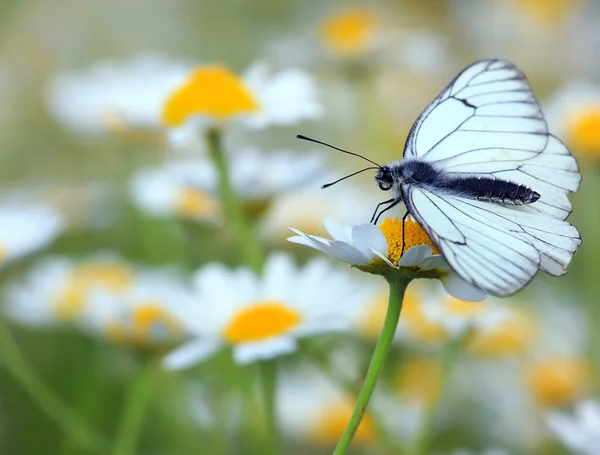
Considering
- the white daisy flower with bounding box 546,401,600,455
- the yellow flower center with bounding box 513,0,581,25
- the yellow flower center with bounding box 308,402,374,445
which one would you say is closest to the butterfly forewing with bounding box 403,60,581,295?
the white daisy flower with bounding box 546,401,600,455

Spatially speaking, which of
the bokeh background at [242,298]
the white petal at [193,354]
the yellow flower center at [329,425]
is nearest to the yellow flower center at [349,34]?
the bokeh background at [242,298]

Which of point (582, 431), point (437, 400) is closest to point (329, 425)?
point (437, 400)

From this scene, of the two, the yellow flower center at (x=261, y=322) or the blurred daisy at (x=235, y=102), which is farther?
the blurred daisy at (x=235, y=102)

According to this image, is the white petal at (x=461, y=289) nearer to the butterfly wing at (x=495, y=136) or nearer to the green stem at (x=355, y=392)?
the butterfly wing at (x=495, y=136)

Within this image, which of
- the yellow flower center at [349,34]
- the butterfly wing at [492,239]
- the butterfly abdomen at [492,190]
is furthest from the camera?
the yellow flower center at [349,34]

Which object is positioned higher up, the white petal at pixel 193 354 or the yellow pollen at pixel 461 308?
the white petal at pixel 193 354

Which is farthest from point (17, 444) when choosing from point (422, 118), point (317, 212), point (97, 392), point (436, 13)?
point (436, 13)
